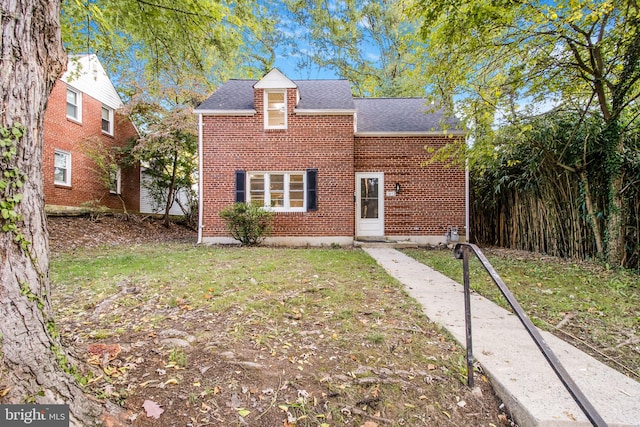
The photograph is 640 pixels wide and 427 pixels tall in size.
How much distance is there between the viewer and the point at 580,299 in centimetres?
393

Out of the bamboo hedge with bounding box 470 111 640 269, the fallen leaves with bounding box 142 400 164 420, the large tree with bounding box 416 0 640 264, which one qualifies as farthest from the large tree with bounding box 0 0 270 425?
the bamboo hedge with bounding box 470 111 640 269

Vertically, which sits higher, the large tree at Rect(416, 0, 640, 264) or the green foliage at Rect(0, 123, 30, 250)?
the large tree at Rect(416, 0, 640, 264)

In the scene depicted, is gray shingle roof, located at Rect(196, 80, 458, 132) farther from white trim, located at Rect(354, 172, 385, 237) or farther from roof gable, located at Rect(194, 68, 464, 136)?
white trim, located at Rect(354, 172, 385, 237)

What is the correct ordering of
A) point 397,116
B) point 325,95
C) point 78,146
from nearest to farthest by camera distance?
point 325,95 → point 397,116 → point 78,146

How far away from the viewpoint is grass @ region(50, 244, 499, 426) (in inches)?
72.6

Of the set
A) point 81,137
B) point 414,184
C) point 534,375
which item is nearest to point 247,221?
point 414,184

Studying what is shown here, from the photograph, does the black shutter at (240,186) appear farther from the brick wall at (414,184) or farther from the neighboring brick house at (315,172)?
the brick wall at (414,184)

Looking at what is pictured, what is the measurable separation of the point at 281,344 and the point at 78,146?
14.2 m

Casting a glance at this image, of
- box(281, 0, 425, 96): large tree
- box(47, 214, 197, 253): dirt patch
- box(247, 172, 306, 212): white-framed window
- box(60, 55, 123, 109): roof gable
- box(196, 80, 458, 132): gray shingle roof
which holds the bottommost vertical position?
box(47, 214, 197, 253): dirt patch

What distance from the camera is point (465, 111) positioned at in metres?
6.21

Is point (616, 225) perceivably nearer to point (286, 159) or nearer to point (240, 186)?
point (286, 159)

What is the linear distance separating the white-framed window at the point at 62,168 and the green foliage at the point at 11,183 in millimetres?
13508

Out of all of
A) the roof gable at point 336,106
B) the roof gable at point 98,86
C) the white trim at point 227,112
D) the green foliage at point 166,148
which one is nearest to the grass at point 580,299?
the roof gable at point 336,106

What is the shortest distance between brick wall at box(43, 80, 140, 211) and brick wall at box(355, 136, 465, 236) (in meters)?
11.5
